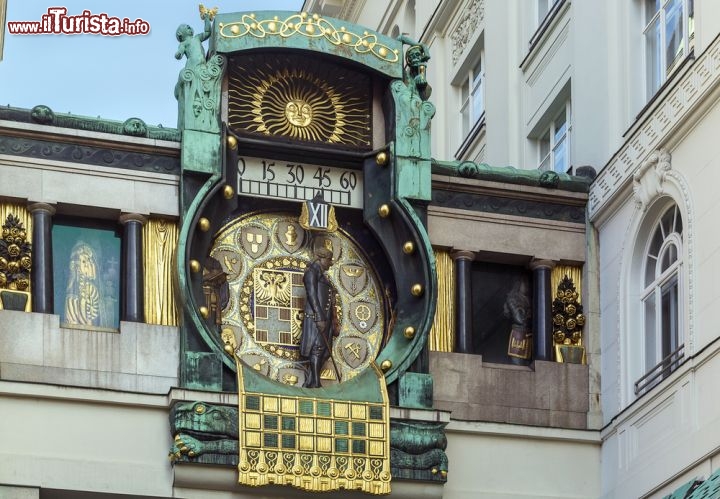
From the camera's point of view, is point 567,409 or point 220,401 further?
point 567,409

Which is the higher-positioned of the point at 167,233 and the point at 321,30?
the point at 321,30

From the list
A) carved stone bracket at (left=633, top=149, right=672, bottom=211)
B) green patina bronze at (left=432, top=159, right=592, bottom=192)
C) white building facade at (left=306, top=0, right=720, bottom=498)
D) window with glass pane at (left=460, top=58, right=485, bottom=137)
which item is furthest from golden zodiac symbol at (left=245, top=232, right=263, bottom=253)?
window with glass pane at (left=460, top=58, right=485, bottom=137)

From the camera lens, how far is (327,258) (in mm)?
22906

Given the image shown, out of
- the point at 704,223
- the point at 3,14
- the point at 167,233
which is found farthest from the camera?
the point at 3,14

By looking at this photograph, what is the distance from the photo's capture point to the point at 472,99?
30.5m

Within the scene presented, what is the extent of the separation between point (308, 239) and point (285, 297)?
0.70m

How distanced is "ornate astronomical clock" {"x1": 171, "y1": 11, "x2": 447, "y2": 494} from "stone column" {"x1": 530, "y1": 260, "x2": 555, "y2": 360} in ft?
4.30

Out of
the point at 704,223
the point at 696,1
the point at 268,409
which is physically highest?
the point at 696,1

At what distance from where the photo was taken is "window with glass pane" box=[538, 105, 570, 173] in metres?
26.1

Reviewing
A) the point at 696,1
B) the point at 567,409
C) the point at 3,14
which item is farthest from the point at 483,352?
the point at 3,14

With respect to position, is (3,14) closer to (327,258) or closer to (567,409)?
(327,258)

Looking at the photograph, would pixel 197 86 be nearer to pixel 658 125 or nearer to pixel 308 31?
pixel 308 31

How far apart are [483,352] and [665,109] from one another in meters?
3.35

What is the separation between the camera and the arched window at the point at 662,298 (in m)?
21.7
